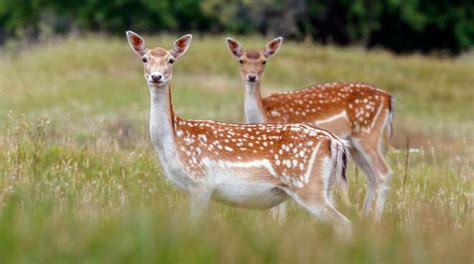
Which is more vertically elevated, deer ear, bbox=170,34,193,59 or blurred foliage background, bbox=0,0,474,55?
blurred foliage background, bbox=0,0,474,55

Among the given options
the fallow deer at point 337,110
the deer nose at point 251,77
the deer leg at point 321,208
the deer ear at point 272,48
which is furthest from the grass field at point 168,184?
the deer ear at point 272,48

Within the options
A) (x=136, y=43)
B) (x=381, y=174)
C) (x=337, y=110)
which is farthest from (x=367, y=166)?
(x=136, y=43)

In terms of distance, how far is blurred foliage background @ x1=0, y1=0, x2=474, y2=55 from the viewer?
1334 inches

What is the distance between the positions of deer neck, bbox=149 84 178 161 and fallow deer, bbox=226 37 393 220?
3027 millimetres

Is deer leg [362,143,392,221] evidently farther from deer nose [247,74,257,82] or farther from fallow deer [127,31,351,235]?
fallow deer [127,31,351,235]

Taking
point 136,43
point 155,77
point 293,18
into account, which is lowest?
point 155,77

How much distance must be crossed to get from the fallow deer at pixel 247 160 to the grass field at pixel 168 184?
0.66ft

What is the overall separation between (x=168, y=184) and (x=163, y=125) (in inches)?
48.3

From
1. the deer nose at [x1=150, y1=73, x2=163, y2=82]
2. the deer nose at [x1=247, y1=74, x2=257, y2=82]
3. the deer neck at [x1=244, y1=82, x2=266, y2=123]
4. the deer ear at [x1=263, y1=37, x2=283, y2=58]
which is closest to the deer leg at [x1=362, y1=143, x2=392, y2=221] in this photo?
the deer neck at [x1=244, y1=82, x2=266, y2=123]

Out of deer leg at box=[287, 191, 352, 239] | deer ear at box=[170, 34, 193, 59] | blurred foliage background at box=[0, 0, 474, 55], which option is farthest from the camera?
blurred foliage background at box=[0, 0, 474, 55]

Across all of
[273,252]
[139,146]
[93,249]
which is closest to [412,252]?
[273,252]

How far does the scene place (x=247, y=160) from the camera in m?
8.75

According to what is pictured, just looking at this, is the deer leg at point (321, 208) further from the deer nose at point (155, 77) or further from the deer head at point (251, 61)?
the deer head at point (251, 61)

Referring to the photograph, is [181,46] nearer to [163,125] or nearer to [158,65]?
[158,65]
